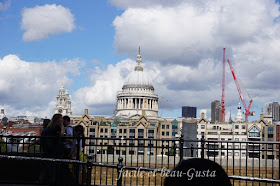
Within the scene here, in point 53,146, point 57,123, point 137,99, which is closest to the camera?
point 53,146

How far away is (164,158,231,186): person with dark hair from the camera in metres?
3.02

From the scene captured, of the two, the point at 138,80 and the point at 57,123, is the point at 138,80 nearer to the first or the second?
the point at 138,80

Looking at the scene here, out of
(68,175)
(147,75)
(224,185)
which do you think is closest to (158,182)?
(68,175)

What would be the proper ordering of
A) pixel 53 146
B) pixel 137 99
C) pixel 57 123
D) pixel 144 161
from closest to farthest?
pixel 53 146 → pixel 57 123 → pixel 144 161 → pixel 137 99

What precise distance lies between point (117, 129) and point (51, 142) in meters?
125

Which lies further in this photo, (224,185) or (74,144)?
(74,144)

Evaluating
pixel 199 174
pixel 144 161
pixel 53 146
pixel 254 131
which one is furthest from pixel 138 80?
pixel 199 174

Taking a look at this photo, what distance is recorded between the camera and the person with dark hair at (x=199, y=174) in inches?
119

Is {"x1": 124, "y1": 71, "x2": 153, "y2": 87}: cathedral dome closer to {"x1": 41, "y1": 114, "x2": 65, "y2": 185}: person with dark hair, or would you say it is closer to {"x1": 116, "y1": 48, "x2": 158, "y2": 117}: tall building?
{"x1": 116, "y1": 48, "x2": 158, "y2": 117}: tall building

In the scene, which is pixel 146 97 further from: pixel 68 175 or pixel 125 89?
pixel 68 175

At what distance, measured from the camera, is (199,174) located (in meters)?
3.09

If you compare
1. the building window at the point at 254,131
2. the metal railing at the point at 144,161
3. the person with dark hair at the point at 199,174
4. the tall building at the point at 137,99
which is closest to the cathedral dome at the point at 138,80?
the tall building at the point at 137,99

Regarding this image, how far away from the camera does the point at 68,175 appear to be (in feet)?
40.9

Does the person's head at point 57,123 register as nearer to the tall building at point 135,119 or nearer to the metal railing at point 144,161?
the metal railing at point 144,161
